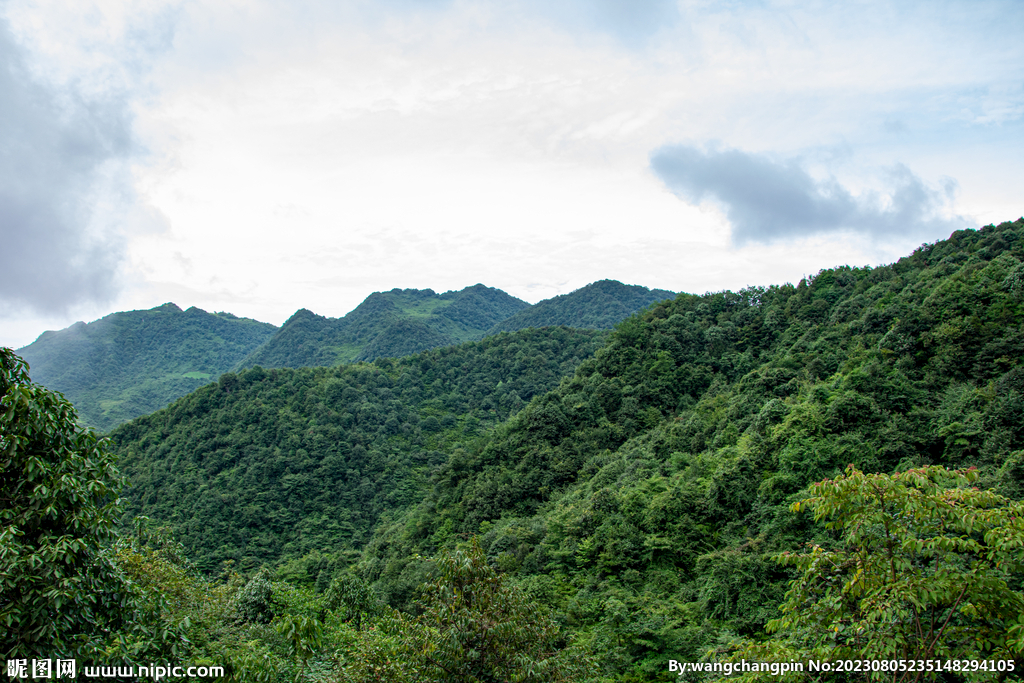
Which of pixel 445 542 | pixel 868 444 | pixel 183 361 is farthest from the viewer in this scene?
pixel 183 361

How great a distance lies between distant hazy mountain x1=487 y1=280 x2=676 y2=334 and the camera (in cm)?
11644

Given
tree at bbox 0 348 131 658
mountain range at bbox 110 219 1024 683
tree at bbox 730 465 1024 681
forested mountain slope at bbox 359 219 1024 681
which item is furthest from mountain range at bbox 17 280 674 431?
tree at bbox 730 465 1024 681

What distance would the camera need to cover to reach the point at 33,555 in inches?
187

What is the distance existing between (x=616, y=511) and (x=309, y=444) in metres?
36.8

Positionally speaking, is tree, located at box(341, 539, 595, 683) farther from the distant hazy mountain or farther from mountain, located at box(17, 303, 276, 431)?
the distant hazy mountain

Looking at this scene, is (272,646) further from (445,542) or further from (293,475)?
(293,475)

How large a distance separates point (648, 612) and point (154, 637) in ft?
38.9

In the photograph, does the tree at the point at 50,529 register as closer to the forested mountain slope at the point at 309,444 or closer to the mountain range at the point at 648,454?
the mountain range at the point at 648,454

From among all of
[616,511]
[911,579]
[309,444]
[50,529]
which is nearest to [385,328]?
[309,444]

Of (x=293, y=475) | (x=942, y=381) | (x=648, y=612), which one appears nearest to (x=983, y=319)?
(x=942, y=381)

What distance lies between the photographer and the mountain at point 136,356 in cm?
10238

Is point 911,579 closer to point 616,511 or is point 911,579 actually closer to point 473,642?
point 473,642

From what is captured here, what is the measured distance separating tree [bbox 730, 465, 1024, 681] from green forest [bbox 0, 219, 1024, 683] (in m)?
0.03

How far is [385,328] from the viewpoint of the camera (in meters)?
117
